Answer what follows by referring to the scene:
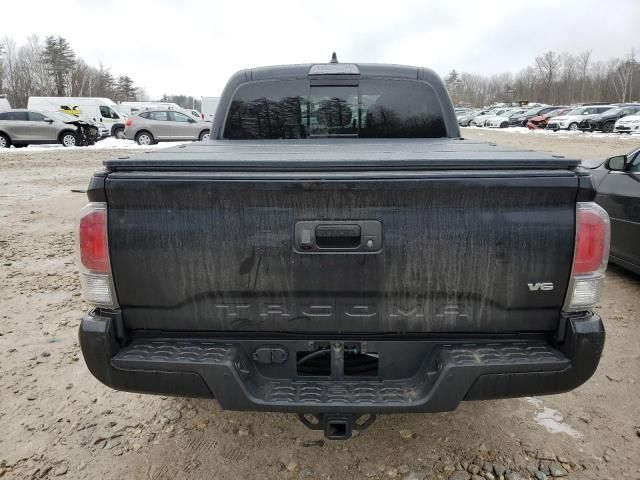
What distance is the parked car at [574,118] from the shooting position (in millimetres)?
32750

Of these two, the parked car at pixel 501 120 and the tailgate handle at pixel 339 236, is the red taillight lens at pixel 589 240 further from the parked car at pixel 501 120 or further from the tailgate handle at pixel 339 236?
the parked car at pixel 501 120

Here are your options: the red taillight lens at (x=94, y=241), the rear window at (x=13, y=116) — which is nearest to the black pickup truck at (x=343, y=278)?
the red taillight lens at (x=94, y=241)

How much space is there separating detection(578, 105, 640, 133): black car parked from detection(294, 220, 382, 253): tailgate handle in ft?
114

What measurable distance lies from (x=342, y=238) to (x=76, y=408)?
2205 mm

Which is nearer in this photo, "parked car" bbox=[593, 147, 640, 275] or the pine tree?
"parked car" bbox=[593, 147, 640, 275]

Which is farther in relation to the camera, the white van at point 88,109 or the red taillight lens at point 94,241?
the white van at point 88,109

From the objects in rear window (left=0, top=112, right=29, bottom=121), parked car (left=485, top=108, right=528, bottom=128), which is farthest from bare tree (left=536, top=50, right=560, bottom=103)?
rear window (left=0, top=112, right=29, bottom=121)

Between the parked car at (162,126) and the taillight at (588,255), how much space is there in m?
21.7

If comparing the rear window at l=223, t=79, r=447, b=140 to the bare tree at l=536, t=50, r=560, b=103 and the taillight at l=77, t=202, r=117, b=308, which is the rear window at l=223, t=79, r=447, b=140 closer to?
the taillight at l=77, t=202, r=117, b=308

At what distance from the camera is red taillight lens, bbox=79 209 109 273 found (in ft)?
6.44

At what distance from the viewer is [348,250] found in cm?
193

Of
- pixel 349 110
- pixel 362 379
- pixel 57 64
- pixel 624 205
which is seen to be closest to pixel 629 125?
pixel 624 205

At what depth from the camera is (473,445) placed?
265 cm

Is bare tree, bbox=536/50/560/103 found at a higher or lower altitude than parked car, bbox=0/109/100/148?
higher
